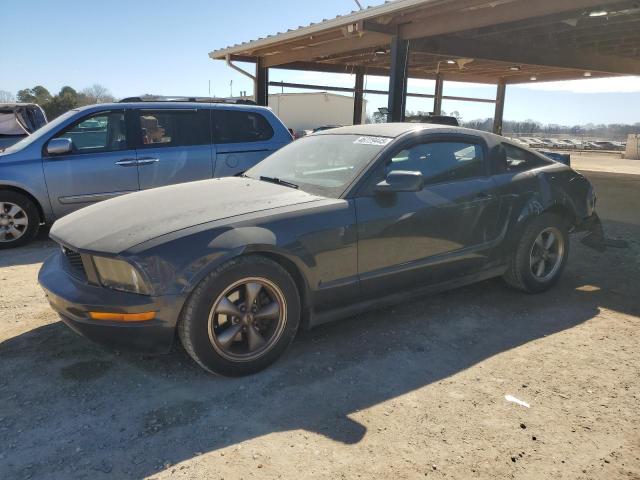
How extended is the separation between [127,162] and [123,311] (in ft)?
13.1

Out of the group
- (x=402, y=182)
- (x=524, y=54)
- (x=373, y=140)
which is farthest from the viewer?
(x=524, y=54)

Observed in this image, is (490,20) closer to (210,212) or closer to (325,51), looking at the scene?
(325,51)

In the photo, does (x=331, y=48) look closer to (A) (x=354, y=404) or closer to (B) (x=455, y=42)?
(B) (x=455, y=42)

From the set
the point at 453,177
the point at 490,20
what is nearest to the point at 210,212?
the point at 453,177

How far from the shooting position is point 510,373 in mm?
3209

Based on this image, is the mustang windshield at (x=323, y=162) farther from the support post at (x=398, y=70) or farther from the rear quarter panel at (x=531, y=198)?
the support post at (x=398, y=70)

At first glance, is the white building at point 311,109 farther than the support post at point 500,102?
Answer: Yes

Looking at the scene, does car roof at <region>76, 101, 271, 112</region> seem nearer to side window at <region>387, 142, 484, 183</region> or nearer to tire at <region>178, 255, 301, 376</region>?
side window at <region>387, 142, 484, 183</region>

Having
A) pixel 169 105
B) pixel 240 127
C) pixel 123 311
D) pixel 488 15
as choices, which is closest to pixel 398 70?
pixel 488 15

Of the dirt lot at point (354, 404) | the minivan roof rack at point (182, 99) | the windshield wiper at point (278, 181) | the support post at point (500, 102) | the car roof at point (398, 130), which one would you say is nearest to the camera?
the dirt lot at point (354, 404)

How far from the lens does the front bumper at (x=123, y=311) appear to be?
2742 millimetres

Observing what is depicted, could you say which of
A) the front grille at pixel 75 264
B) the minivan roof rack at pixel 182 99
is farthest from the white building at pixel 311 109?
the front grille at pixel 75 264

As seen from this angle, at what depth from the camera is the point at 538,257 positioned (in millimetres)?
4602

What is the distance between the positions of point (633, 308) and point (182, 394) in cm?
379
